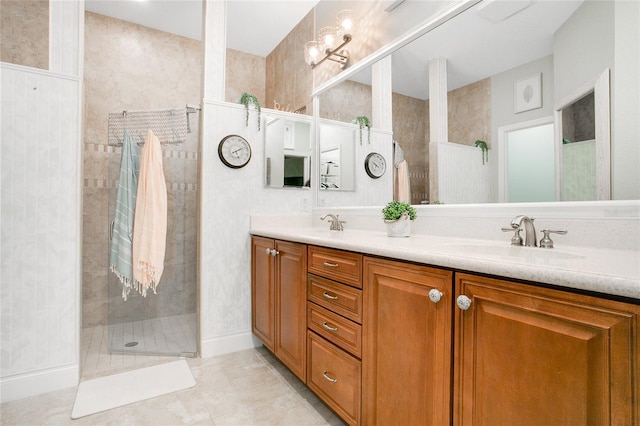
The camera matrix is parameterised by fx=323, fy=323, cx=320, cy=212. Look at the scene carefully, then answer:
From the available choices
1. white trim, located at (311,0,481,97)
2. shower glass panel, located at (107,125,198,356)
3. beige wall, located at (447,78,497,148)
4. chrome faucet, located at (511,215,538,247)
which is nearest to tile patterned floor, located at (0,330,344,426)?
shower glass panel, located at (107,125,198,356)

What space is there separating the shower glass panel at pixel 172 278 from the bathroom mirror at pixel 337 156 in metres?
1.35

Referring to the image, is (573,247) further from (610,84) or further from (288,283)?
(288,283)

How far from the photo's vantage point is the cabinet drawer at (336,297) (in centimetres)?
138

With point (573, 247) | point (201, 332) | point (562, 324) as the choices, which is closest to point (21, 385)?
point (201, 332)

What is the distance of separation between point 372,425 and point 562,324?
0.87 metres

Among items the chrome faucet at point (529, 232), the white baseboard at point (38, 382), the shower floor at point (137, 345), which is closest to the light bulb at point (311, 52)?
the chrome faucet at point (529, 232)

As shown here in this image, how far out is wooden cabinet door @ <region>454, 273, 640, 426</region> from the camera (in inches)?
25.5

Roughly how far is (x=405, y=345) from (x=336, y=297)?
444 mm

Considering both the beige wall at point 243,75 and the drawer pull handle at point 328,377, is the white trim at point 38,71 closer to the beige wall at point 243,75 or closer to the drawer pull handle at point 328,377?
the beige wall at point 243,75

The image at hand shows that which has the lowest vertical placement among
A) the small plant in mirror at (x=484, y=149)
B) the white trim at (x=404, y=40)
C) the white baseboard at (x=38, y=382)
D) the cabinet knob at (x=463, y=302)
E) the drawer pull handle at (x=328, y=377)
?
the white baseboard at (x=38, y=382)

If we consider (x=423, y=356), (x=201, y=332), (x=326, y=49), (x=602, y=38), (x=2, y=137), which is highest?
(x=326, y=49)

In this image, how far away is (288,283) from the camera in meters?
1.94

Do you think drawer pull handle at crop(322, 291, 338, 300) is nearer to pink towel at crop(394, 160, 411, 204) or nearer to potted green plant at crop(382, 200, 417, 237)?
potted green plant at crop(382, 200, 417, 237)

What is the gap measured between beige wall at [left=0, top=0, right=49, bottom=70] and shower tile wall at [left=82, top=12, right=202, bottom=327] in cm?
32
